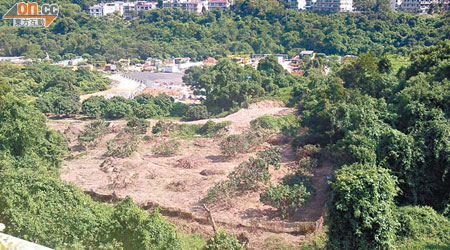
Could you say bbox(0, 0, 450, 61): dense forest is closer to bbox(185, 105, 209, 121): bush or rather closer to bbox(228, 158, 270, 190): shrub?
bbox(185, 105, 209, 121): bush

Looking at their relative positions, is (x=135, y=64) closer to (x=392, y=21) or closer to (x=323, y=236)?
(x=392, y=21)

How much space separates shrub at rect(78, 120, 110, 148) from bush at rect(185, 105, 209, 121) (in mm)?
5404

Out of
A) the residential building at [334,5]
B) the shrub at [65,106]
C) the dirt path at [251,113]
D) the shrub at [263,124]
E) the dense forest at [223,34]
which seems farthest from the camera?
the residential building at [334,5]

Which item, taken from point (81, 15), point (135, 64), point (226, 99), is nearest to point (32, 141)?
point (226, 99)

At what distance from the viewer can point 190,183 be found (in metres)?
15.2

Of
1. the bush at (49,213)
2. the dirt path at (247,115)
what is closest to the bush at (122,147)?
the dirt path at (247,115)

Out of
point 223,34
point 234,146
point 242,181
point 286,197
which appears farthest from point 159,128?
point 223,34

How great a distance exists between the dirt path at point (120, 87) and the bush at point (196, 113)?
28.8ft

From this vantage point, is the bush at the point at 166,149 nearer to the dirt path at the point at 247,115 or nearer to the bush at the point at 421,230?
the dirt path at the point at 247,115

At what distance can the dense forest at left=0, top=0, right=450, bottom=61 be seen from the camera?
147 ft

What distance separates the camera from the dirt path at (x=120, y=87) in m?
33.4

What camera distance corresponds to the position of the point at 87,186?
1495 cm

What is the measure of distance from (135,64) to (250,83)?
2402 cm

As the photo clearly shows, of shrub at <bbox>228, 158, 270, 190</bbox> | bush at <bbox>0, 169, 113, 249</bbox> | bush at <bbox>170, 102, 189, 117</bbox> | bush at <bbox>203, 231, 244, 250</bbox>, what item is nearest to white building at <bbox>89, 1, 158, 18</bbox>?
bush at <bbox>170, 102, 189, 117</bbox>
